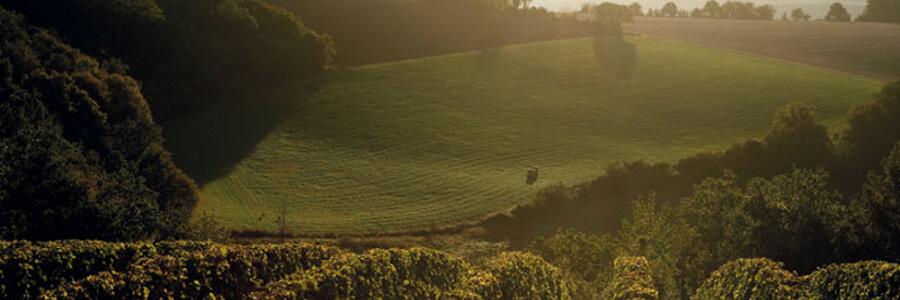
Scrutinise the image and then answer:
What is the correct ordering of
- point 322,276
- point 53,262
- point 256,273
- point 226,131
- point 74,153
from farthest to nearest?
point 226,131
point 74,153
point 53,262
point 256,273
point 322,276

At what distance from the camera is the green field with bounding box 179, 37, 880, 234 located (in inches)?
1751

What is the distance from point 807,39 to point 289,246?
126 meters

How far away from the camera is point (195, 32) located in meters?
62.6

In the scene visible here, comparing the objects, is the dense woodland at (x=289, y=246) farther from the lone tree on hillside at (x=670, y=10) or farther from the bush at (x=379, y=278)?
the lone tree on hillside at (x=670, y=10)

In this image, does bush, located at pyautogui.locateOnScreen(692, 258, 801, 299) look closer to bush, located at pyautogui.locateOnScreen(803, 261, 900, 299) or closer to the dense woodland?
the dense woodland

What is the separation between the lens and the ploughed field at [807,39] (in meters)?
97.0

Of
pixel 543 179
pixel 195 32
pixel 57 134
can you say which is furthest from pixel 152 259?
pixel 195 32

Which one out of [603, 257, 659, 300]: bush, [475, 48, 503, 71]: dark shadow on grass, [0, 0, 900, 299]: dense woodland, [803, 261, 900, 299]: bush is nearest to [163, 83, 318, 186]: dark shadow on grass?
[0, 0, 900, 299]: dense woodland

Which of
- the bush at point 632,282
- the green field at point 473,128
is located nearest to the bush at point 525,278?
the bush at point 632,282

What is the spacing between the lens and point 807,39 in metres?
119

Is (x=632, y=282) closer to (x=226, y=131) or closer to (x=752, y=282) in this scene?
(x=752, y=282)

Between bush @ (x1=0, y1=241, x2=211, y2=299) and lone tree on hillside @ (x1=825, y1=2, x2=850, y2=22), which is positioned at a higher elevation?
lone tree on hillside @ (x1=825, y1=2, x2=850, y2=22)

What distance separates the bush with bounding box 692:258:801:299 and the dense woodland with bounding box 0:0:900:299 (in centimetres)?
5

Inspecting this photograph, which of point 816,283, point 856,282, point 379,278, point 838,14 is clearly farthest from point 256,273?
point 838,14
